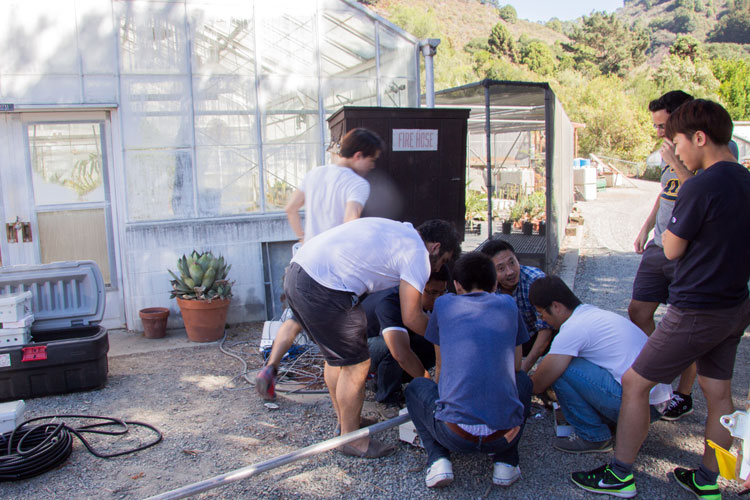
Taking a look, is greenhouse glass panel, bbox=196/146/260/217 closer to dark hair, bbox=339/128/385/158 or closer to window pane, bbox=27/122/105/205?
window pane, bbox=27/122/105/205

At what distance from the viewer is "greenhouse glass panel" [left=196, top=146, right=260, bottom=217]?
5742mm

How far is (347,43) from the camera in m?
6.20

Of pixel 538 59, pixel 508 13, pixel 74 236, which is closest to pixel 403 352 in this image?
pixel 74 236

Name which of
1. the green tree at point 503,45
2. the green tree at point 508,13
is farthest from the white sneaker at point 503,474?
the green tree at point 508,13

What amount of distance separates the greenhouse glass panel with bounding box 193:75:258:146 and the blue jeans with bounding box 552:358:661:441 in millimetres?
4068

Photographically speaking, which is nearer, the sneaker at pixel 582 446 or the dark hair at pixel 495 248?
the sneaker at pixel 582 446

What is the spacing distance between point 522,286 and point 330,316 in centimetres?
147

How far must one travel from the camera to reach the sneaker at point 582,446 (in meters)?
3.04

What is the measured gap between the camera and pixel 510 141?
72.4 feet

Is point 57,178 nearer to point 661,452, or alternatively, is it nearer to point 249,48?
point 249,48

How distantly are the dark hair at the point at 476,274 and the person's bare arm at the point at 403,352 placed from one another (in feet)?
2.20

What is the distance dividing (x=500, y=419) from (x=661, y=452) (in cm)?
116

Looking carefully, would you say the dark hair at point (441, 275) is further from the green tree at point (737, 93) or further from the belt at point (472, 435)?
the green tree at point (737, 93)

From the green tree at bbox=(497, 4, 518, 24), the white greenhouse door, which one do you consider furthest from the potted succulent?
the green tree at bbox=(497, 4, 518, 24)
